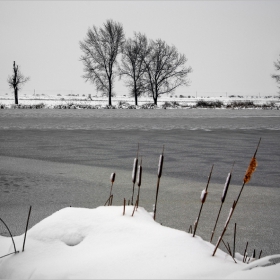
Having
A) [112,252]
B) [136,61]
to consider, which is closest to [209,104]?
[136,61]

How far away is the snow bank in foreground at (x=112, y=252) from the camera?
149 centimetres

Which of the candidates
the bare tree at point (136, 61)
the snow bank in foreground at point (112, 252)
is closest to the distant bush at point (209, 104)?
the bare tree at point (136, 61)

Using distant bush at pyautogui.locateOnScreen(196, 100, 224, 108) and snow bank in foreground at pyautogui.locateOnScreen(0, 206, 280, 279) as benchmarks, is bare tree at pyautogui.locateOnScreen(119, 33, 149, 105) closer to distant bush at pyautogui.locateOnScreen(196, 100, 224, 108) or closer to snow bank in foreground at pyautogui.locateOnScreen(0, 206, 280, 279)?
distant bush at pyautogui.locateOnScreen(196, 100, 224, 108)

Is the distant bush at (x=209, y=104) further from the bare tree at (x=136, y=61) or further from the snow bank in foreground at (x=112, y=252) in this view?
the snow bank in foreground at (x=112, y=252)

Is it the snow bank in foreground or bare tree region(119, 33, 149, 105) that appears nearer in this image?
the snow bank in foreground

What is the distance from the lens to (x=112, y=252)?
5.40 ft

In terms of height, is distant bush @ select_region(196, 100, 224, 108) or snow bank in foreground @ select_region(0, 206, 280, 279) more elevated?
snow bank in foreground @ select_region(0, 206, 280, 279)

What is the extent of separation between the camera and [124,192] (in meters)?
4.51

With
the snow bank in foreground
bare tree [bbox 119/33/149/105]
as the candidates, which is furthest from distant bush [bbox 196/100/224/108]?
the snow bank in foreground

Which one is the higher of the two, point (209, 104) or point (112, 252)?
point (112, 252)

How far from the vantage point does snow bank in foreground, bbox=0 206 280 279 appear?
58.8 inches

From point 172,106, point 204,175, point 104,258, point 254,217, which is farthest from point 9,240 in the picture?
point 172,106

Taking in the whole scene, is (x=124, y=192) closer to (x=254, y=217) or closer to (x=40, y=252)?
(x=254, y=217)

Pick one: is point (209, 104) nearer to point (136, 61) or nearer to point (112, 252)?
point (136, 61)
